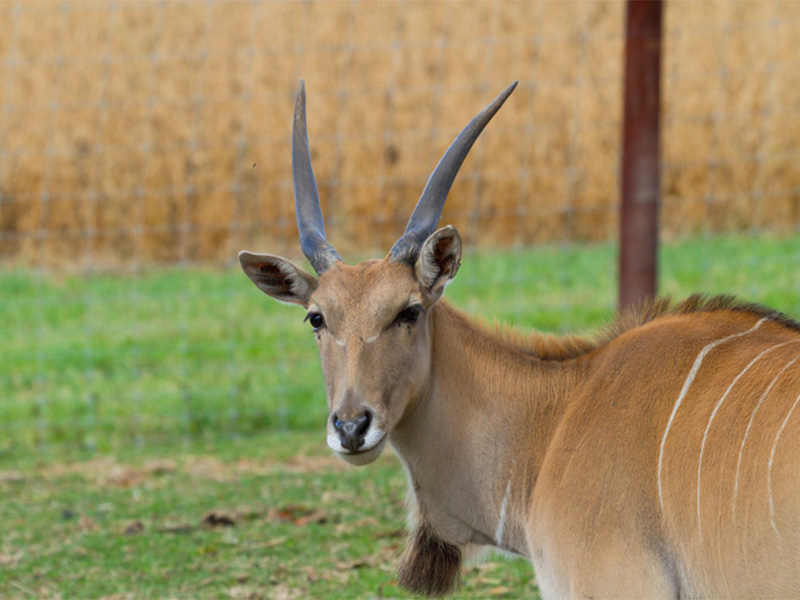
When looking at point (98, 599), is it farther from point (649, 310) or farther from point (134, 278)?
point (134, 278)

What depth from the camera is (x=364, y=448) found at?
3301 mm

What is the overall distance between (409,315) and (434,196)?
1.37 ft

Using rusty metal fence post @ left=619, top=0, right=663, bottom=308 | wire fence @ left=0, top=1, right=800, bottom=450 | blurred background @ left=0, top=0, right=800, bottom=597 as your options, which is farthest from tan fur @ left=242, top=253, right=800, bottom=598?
wire fence @ left=0, top=1, right=800, bottom=450

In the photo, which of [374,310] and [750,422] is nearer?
[750,422]

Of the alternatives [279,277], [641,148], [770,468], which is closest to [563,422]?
[770,468]

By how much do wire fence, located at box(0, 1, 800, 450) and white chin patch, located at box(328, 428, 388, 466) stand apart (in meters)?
8.13

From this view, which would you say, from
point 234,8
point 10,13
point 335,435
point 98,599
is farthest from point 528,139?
point 335,435

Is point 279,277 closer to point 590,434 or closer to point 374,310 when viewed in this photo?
point 374,310

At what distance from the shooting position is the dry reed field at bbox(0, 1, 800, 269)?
12266 mm

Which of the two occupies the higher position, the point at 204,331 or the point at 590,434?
the point at 590,434

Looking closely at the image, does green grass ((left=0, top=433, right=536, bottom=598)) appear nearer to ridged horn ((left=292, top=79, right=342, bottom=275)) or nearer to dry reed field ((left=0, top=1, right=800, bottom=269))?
ridged horn ((left=292, top=79, right=342, bottom=275))

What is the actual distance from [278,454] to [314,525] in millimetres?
1540

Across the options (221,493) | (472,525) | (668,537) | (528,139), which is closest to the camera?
(668,537)

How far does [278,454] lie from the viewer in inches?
270
